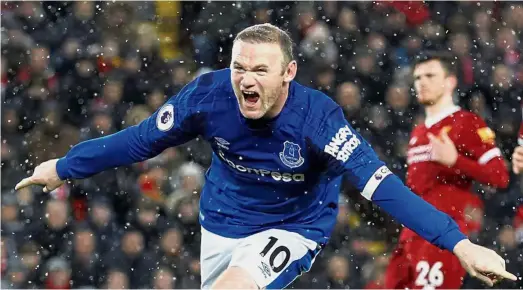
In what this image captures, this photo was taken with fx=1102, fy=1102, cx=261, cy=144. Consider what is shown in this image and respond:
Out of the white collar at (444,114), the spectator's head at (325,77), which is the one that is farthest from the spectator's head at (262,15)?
the white collar at (444,114)

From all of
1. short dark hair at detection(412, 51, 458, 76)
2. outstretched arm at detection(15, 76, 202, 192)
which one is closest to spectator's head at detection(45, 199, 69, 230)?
short dark hair at detection(412, 51, 458, 76)

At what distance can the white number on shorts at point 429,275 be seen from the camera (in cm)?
744

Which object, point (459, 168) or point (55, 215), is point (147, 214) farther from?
point (459, 168)

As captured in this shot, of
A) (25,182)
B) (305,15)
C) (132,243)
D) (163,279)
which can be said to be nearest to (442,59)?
(305,15)

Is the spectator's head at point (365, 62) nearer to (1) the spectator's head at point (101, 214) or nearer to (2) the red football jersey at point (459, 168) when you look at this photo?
(2) the red football jersey at point (459, 168)

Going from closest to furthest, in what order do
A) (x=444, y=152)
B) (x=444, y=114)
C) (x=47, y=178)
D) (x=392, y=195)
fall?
(x=392, y=195) → (x=47, y=178) → (x=444, y=152) → (x=444, y=114)

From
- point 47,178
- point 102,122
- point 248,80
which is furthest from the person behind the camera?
point 102,122

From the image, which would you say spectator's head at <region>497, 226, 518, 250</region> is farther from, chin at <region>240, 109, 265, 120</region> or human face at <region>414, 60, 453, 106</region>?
chin at <region>240, 109, 265, 120</region>

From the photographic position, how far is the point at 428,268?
7469mm

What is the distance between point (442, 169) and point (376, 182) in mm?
2630

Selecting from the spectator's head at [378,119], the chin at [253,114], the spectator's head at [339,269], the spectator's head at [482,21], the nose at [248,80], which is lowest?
the spectator's head at [339,269]

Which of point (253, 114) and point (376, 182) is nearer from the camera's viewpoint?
point (376, 182)

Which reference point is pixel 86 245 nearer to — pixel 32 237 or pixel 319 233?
pixel 32 237

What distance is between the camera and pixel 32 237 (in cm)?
911
